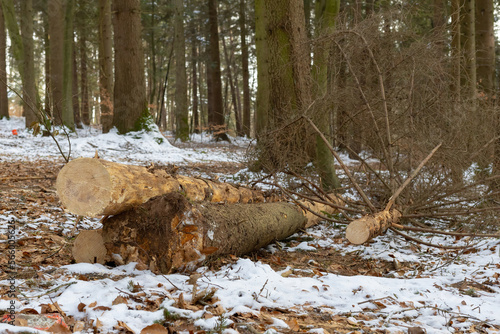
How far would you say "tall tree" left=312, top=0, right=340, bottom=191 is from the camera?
6046mm

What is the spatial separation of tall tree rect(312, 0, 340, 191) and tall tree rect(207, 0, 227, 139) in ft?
38.5

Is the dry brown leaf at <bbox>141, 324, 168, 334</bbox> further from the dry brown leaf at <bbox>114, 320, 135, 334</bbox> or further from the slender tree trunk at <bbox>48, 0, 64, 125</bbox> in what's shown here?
the slender tree trunk at <bbox>48, 0, 64, 125</bbox>

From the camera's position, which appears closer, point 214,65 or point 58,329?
point 58,329

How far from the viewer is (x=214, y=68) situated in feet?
62.4

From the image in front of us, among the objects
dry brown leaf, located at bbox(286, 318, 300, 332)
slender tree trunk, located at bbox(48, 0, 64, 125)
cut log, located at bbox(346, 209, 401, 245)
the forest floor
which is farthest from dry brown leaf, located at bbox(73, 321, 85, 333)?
slender tree trunk, located at bbox(48, 0, 64, 125)

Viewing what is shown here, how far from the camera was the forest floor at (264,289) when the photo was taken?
7.84 ft

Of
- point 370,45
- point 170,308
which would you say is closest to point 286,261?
point 170,308

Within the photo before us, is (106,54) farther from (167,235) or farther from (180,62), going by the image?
(167,235)

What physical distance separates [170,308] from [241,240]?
143cm

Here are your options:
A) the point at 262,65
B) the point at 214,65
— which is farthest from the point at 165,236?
the point at 214,65

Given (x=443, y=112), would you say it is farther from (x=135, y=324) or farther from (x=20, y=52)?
(x=20, y=52)

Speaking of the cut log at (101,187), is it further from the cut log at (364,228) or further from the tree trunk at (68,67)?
the tree trunk at (68,67)

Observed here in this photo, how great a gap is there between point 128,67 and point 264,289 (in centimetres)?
984

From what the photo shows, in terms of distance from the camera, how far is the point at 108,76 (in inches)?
584
